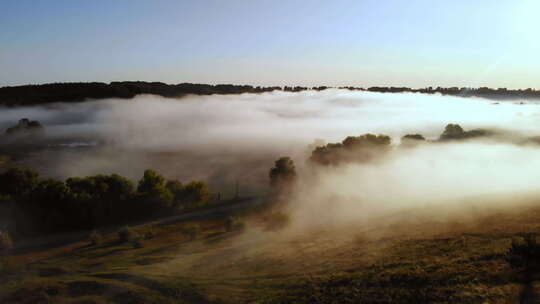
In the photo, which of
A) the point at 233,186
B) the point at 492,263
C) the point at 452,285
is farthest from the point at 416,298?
the point at 233,186

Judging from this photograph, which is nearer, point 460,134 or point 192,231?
point 192,231

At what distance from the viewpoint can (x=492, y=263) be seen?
30.4 m

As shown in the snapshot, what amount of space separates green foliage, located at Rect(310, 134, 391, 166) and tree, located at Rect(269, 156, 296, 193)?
14707 mm

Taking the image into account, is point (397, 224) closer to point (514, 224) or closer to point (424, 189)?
point (514, 224)

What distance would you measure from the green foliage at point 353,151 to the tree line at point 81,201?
1491 inches

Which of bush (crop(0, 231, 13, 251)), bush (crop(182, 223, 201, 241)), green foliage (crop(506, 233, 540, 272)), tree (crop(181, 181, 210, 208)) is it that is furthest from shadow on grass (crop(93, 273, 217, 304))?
tree (crop(181, 181, 210, 208))

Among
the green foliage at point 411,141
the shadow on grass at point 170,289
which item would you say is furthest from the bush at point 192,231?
the green foliage at point 411,141

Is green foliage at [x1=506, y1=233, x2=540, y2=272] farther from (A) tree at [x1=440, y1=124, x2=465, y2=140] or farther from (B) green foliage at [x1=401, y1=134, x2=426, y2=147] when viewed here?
(A) tree at [x1=440, y1=124, x2=465, y2=140]

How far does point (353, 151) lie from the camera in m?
105

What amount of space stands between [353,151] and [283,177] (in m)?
26.2

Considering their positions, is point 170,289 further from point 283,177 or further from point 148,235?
point 283,177

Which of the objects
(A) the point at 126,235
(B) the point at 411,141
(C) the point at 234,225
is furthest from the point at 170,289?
(B) the point at 411,141

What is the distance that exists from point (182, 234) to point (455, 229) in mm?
41132

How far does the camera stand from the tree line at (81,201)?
2633 inches
